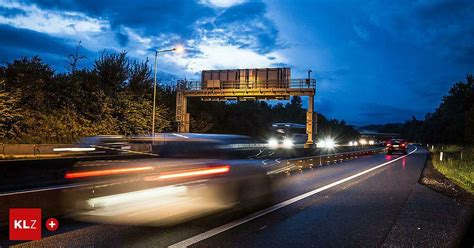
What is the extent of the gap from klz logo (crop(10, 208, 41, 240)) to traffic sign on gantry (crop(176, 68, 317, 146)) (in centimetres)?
4072

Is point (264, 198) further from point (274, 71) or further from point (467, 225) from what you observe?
point (274, 71)

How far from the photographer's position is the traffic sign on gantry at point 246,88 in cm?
4912

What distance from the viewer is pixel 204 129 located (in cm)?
6525


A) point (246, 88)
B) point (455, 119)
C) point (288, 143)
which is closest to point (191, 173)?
point (246, 88)

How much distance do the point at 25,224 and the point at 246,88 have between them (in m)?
43.8

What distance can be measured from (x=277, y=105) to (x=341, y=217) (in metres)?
184

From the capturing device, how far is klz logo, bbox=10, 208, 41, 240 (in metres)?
6.93

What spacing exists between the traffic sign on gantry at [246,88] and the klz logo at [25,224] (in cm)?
4072

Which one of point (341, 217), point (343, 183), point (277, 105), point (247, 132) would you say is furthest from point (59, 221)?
point (277, 105)

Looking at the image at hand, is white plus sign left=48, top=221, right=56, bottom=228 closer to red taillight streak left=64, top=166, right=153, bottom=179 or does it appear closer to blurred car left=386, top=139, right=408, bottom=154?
red taillight streak left=64, top=166, right=153, bottom=179

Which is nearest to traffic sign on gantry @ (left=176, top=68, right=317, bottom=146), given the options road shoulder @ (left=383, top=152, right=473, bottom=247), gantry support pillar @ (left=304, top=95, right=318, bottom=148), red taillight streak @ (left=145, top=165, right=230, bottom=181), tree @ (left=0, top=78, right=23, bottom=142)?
gantry support pillar @ (left=304, top=95, right=318, bottom=148)

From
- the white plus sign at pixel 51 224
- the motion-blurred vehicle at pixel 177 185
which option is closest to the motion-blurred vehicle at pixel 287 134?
the motion-blurred vehicle at pixel 177 185

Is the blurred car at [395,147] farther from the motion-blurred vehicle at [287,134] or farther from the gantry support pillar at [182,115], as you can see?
the gantry support pillar at [182,115]

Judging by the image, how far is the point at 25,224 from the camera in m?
7.61
